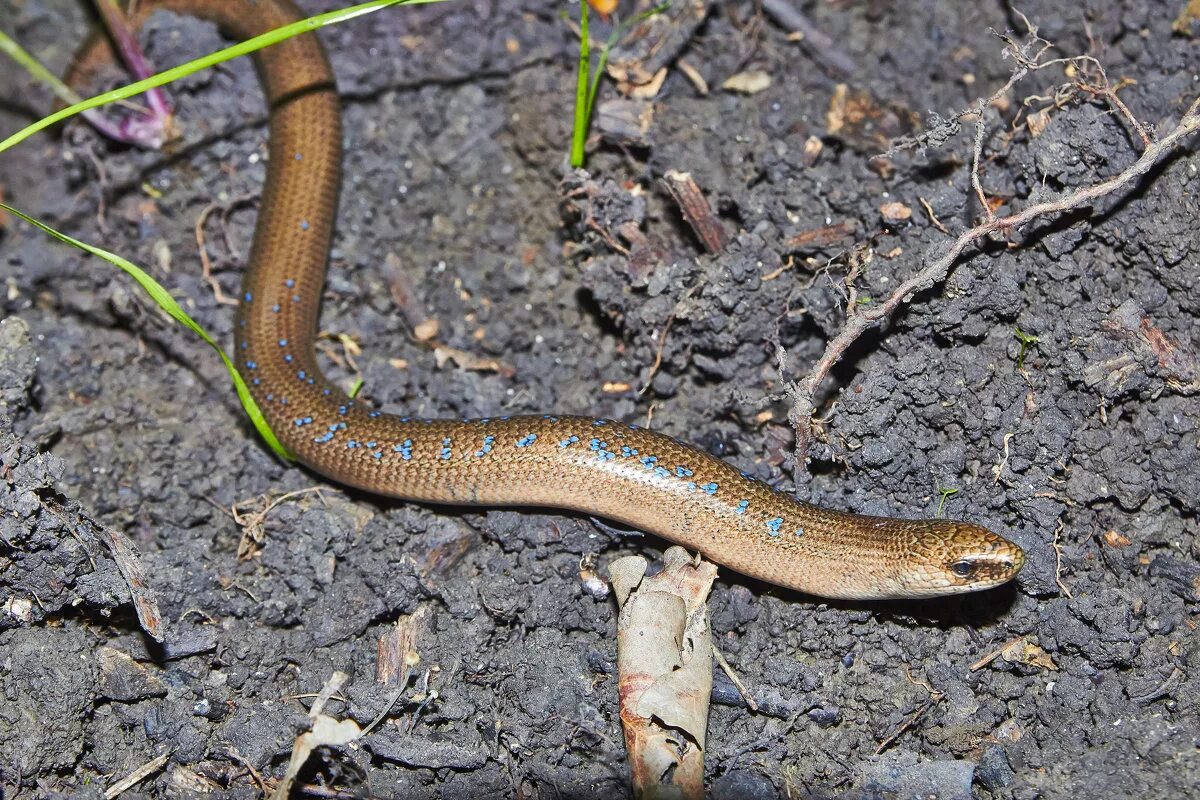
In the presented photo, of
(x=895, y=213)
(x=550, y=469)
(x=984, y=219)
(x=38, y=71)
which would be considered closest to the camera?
(x=984, y=219)

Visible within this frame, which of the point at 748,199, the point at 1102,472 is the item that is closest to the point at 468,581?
the point at 748,199

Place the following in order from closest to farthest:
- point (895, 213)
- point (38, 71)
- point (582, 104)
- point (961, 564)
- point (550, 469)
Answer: point (961, 564) → point (550, 469) → point (895, 213) → point (582, 104) → point (38, 71)

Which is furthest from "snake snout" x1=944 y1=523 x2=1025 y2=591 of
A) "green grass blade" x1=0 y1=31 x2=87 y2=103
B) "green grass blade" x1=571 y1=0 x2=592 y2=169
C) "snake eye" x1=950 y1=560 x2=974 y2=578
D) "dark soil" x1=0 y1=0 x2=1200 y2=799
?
"green grass blade" x1=0 y1=31 x2=87 y2=103

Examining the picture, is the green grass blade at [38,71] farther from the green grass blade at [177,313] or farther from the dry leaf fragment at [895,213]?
the dry leaf fragment at [895,213]

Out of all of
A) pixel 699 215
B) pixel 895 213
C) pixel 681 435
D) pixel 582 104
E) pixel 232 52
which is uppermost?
pixel 232 52

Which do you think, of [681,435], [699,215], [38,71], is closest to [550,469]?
[681,435]

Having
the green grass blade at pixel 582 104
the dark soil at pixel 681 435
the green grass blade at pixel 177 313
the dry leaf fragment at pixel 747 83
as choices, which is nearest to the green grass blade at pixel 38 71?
the dark soil at pixel 681 435

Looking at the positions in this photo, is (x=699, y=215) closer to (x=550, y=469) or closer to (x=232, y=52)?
(x=550, y=469)

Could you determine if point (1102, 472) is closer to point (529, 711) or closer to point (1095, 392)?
point (1095, 392)
